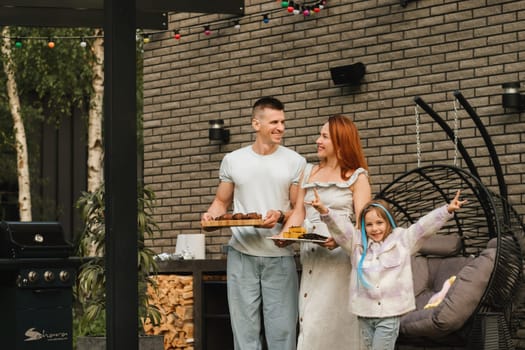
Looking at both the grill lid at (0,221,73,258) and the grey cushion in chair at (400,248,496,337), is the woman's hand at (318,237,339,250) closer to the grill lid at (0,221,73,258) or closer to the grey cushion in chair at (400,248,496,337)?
the grey cushion in chair at (400,248,496,337)

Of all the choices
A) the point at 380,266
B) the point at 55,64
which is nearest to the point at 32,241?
the point at 380,266

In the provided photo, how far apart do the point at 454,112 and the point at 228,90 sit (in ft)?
8.59

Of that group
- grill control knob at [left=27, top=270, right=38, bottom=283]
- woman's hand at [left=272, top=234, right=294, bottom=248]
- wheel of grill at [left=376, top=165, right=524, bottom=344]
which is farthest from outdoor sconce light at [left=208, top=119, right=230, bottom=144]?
woman's hand at [left=272, top=234, right=294, bottom=248]

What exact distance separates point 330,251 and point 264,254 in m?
0.36

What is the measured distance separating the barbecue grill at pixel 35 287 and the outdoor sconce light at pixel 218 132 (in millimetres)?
2540

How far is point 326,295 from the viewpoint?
216 inches

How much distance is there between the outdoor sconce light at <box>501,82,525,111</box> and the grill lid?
3.18m

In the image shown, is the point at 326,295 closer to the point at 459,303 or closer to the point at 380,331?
the point at 380,331

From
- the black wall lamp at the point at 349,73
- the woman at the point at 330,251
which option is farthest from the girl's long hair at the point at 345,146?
the black wall lamp at the point at 349,73

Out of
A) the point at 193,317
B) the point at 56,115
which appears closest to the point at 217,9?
the point at 193,317

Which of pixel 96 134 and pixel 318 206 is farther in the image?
pixel 96 134

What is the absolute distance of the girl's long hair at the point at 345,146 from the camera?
5.47m

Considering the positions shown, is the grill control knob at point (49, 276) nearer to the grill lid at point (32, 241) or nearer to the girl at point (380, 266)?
the grill lid at point (32, 241)

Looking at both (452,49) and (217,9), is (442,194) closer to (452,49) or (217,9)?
(452,49)
